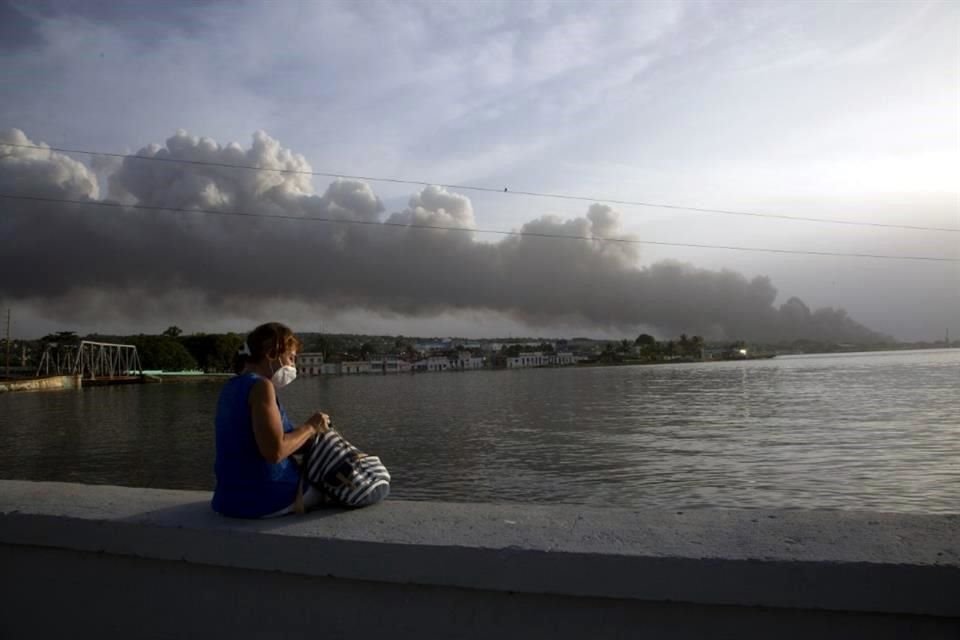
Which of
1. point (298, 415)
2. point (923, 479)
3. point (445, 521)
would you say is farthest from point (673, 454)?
point (298, 415)

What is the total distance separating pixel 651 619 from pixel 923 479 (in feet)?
48.0

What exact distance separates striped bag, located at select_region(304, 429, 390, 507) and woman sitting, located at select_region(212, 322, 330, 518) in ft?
0.16

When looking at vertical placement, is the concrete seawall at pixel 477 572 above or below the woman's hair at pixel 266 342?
below

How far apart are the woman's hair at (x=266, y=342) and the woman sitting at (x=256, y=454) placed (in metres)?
0.09

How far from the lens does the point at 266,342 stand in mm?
3139

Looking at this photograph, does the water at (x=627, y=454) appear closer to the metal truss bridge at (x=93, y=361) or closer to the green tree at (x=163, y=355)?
the metal truss bridge at (x=93, y=361)

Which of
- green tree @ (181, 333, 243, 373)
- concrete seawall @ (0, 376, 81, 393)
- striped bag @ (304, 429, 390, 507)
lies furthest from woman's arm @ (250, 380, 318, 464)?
green tree @ (181, 333, 243, 373)

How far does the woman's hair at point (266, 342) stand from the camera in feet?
10.3

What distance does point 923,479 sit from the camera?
14250mm

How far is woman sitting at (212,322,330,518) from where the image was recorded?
2.82 metres

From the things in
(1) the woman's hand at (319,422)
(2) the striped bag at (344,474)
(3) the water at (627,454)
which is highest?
(1) the woman's hand at (319,422)

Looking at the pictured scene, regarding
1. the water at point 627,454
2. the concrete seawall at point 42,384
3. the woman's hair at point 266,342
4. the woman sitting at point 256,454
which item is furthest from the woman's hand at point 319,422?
the concrete seawall at point 42,384

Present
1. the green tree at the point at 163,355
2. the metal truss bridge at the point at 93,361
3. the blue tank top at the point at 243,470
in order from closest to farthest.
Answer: the blue tank top at the point at 243,470 < the metal truss bridge at the point at 93,361 < the green tree at the point at 163,355

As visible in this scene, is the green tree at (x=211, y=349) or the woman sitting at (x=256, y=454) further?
the green tree at (x=211, y=349)
